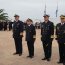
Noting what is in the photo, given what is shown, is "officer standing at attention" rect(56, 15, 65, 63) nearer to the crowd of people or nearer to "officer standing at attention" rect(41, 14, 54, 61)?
the crowd of people

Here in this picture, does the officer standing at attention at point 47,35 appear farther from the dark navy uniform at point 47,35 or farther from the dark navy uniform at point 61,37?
the dark navy uniform at point 61,37

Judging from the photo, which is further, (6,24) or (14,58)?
(6,24)

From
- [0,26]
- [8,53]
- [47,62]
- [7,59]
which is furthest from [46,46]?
[0,26]

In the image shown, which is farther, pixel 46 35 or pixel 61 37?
pixel 46 35

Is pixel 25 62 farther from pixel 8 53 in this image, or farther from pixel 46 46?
pixel 8 53

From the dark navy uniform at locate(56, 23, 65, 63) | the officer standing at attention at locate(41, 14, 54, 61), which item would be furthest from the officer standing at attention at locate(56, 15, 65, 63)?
the officer standing at attention at locate(41, 14, 54, 61)

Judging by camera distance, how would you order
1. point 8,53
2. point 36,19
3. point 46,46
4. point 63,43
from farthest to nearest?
point 36,19 < point 8,53 < point 46,46 < point 63,43

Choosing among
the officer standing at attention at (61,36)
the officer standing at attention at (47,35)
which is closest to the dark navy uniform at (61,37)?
the officer standing at attention at (61,36)

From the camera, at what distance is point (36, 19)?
5872 cm

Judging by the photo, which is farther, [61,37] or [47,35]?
[47,35]

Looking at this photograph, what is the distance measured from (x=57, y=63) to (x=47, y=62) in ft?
1.35

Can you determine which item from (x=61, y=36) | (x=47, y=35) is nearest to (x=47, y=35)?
(x=47, y=35)

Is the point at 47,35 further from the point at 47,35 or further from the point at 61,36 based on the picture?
the point at 61,36

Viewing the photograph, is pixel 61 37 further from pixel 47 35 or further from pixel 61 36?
pixel 47 35
